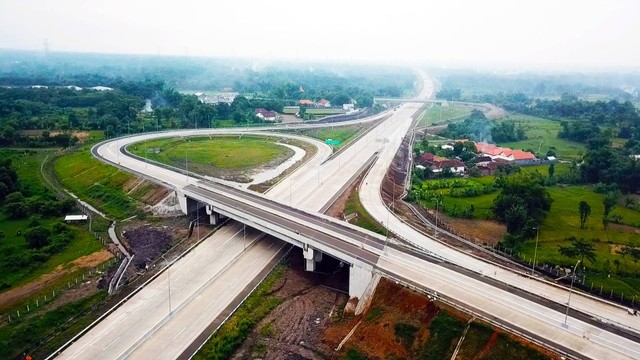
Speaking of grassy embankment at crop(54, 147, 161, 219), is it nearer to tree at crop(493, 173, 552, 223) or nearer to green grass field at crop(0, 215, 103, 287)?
green grass field at crop(0, 215, 103, 287)

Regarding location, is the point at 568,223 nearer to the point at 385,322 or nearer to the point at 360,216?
the point at 360,216

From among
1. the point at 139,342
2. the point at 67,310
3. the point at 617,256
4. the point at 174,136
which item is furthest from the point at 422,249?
the point at 174,136

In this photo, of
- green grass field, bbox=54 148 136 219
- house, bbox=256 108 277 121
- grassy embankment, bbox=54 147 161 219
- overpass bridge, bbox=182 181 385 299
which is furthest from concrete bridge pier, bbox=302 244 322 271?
house, bbox=256 108 277 121

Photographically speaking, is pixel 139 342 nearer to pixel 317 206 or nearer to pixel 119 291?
pixel 119 291

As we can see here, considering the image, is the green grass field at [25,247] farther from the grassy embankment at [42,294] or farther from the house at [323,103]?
the house at [323,103]

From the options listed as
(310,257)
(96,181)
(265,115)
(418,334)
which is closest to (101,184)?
(96,181)
